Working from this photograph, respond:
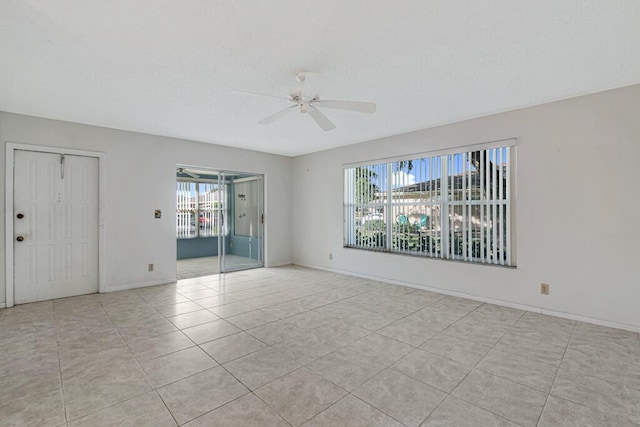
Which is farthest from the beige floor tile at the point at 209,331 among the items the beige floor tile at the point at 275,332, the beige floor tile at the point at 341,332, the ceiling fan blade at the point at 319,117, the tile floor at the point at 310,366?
the ceiling fan blade at the point at 319,117

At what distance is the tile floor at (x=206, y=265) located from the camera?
20.0 ft

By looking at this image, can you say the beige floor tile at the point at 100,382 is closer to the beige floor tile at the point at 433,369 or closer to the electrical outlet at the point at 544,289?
the beige floor tile at the point at 433,369

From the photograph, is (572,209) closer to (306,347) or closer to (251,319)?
(306,347)

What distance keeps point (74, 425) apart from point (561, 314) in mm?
4583

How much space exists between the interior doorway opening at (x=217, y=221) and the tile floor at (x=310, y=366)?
8.56 ft

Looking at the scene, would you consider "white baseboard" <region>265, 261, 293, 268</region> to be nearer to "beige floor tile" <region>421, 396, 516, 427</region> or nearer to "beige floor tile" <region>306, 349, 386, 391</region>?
"beige floor tile" <region>306, 349, 386, 391</region>

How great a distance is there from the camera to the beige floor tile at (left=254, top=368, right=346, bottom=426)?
1.90 m

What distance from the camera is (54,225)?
428cm

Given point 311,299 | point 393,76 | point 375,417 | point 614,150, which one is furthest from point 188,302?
point 614,150

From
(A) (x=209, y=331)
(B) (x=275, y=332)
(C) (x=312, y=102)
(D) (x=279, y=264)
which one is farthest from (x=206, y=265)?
(C) (x=312, y=102)

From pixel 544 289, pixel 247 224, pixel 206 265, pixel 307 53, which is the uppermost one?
pixel 307 53

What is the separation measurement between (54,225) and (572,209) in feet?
21.9

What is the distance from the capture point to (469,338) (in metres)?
2.97

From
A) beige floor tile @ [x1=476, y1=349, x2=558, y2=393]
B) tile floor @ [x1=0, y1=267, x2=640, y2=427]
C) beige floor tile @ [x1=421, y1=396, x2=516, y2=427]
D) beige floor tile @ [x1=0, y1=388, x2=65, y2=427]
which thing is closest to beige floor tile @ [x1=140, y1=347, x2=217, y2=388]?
tile floor @ [x1=0, y1=267, x2=640, y2=427]
